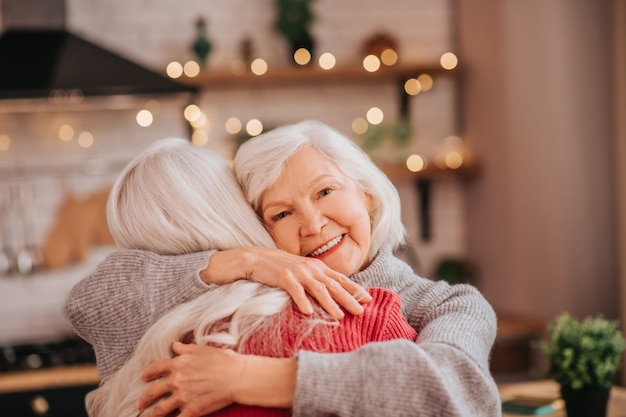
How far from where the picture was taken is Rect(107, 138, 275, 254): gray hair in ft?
4.91

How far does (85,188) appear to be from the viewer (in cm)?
414

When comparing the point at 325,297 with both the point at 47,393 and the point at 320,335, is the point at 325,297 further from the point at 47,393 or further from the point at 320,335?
the point at 47,393

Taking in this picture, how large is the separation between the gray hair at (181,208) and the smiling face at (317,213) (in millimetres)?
46

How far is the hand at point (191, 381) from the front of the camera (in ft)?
4.33

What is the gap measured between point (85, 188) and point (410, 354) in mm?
3108

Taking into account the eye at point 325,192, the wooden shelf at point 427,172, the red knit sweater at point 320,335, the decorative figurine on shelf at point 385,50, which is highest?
the decorative figurine on shelf at point 385,50

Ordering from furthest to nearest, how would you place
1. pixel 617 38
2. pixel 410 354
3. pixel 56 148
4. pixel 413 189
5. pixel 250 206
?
pixel 413 189, pixel 56 148, pixel 617 38, pixel 250 206, pixel 410 354

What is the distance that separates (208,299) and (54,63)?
2.56 meters

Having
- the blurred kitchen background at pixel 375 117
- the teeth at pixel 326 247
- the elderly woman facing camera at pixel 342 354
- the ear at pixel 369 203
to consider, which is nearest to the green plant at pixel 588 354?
the elderly woman facing camera at pixel 342 354

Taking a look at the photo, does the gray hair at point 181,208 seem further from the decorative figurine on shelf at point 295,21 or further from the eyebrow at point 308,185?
the decorative figurine on shelf at point 295,21

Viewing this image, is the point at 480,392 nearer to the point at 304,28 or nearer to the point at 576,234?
the point at 576,234

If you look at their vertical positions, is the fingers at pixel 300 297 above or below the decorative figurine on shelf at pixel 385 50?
below

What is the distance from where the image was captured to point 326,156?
1609 mm

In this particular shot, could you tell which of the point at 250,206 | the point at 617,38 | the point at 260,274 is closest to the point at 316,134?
the point at 250,206
